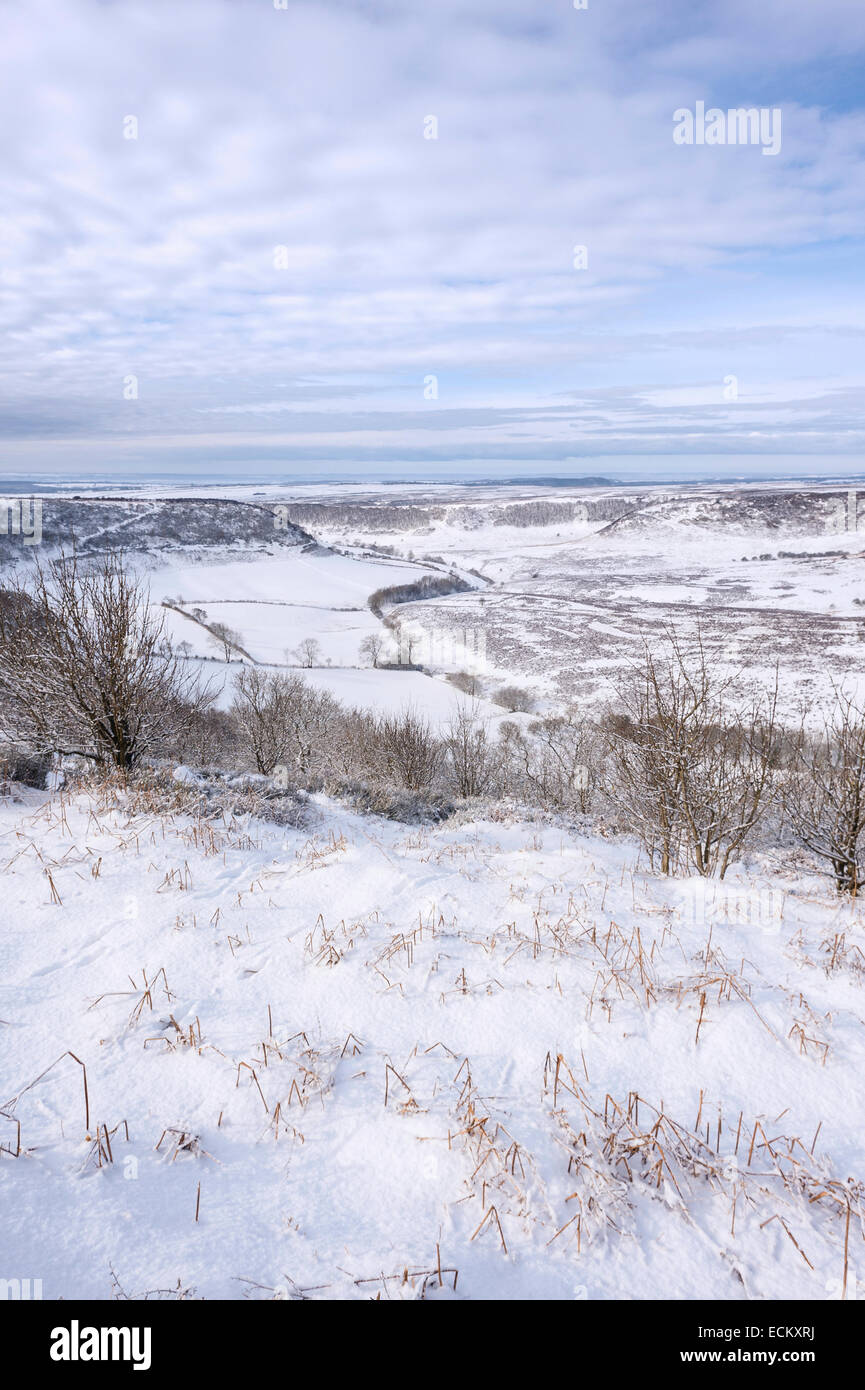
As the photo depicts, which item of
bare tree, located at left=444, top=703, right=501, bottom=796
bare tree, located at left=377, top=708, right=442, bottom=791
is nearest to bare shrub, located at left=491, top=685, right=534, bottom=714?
bare tree, located at left=444, top=703, right=501, bottom=796

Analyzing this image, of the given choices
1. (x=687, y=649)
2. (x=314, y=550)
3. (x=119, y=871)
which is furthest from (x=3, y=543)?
(x=119, y=871)

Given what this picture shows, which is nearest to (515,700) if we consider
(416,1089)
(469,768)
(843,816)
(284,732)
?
(284,732)

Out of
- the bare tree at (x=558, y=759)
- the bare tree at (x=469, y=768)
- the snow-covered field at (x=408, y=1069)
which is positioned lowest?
the bare tree at (x=558, y=759)

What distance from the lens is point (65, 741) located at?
9797 mm

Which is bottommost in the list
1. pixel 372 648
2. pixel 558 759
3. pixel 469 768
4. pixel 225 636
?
pixel 558 759

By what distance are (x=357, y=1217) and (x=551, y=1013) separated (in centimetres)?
159

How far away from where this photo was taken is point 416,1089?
128 inches

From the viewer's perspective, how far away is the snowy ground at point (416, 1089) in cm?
247

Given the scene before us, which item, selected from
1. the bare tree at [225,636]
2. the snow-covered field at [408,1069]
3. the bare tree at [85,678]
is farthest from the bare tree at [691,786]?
the bare tree at [225,636]

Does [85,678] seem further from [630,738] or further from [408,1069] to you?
[630,738]

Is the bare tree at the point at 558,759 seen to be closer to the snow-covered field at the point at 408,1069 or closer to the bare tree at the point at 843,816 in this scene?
the bare tree at the point at 843,816

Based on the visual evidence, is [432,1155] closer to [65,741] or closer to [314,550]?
[65,741]

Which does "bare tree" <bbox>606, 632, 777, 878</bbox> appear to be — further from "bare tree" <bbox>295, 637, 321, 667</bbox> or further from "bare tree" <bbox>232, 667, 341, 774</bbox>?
"bare tree" <bbox>295, 637, 321, 667</bbox>

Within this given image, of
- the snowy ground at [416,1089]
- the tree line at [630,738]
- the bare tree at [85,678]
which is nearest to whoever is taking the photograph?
the snowy ground at [416,1089]
